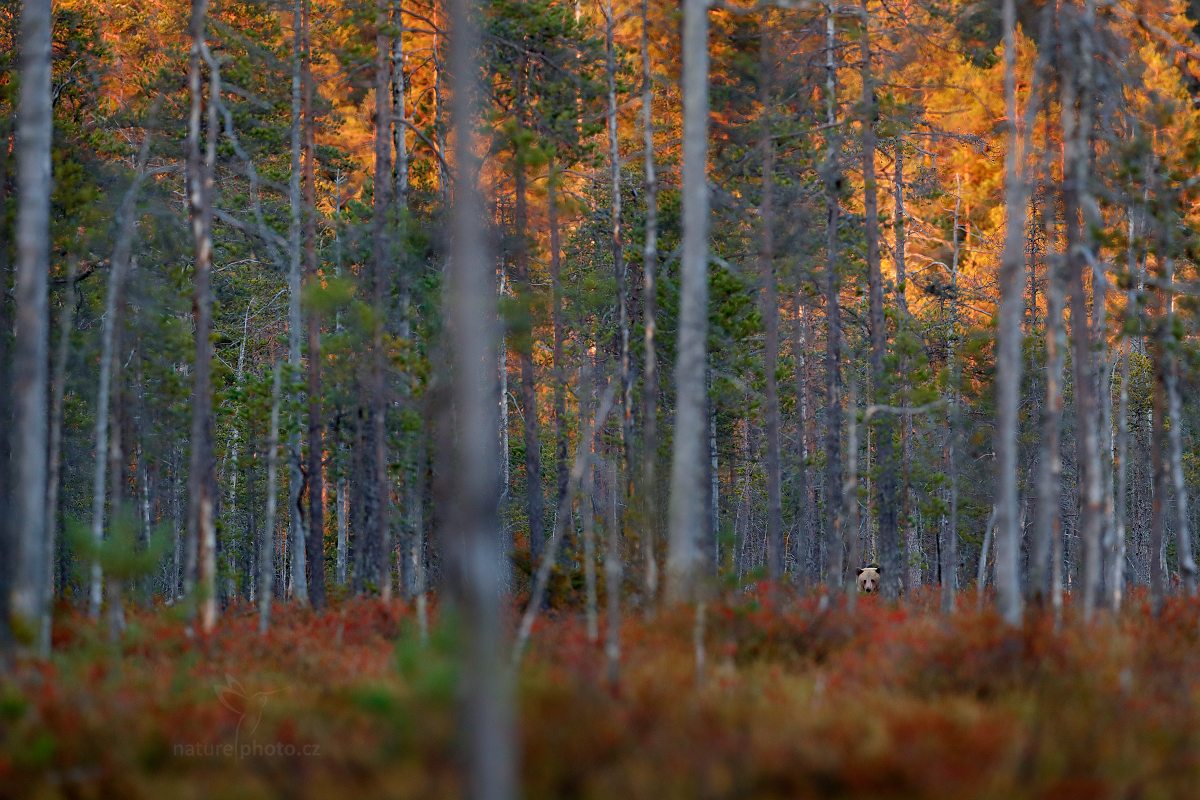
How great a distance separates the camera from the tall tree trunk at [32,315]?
8281 millimetres

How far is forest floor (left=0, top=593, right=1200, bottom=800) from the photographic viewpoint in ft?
14.2

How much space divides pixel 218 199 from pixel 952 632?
13.8 meters

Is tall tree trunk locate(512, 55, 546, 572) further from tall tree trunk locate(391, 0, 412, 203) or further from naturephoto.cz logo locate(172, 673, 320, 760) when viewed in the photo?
naturephoto.cz logo locate(172, 673, 320, 760)

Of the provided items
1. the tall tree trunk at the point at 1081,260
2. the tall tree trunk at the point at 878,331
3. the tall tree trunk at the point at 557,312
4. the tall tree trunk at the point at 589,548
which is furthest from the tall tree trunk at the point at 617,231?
the tall tree trunk at the point at 1081,260

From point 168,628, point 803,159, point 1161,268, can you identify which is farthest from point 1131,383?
point 168,628

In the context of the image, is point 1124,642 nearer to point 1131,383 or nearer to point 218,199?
point 218,199

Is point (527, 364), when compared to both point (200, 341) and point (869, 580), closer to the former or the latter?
Answer: point (200, 341)

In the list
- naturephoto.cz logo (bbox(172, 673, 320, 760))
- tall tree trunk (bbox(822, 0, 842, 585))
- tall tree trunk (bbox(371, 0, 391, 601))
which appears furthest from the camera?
tall tree trunk (bbox(822, 0, 842, 585))

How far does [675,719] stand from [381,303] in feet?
33.8

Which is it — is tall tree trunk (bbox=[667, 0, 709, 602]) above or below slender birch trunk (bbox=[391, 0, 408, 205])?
below

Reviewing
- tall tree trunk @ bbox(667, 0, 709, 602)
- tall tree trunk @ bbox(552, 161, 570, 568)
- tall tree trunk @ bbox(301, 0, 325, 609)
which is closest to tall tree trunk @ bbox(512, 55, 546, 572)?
tall tree trunk @ bbox(552, 161, 570, 568)

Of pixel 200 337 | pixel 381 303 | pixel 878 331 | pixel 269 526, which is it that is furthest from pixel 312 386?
pixel 878 331

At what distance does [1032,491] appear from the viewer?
1156 inches

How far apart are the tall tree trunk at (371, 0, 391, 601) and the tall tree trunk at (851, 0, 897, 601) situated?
7752 mm
